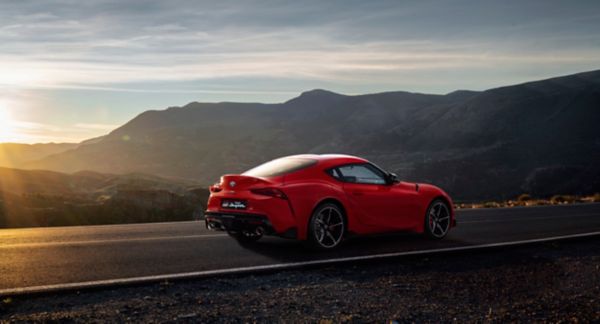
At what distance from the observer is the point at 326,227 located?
867 centimetres

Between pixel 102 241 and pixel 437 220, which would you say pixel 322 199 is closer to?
pixel 437 220

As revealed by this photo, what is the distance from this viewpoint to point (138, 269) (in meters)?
7.09

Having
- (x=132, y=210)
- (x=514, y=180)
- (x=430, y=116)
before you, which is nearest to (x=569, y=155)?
(x=514, y=180)

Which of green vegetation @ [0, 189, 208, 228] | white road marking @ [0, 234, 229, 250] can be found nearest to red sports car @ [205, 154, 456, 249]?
white road marking @ [0, 234, 229, 250]

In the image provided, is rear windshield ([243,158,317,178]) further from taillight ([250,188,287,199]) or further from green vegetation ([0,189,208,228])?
green vegetation ([0,189,208,228])

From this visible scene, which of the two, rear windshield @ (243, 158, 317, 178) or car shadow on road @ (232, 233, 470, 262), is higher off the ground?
rear windshield @ (243, 158, 317, 178)

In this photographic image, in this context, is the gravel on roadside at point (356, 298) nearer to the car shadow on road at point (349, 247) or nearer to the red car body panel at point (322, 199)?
the car shadow on road at point (349, 247)

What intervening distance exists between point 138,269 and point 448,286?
11.9ft

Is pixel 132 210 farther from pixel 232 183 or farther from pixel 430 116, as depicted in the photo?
pixel 430 116

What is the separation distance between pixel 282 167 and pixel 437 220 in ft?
10.4

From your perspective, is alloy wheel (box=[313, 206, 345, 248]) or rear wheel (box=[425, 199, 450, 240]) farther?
rear wheel (box=[425, 199, 450, 240])

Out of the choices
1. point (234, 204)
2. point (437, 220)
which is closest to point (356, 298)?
point (234, 204)

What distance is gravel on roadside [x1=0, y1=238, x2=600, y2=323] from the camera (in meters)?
5.11

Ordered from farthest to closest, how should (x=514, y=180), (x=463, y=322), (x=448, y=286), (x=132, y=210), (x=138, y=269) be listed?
(x=514, y=180)
(x=132, y=210)
(x=138, y=269)
(x=448, y=286)
(x=463, y=322)
